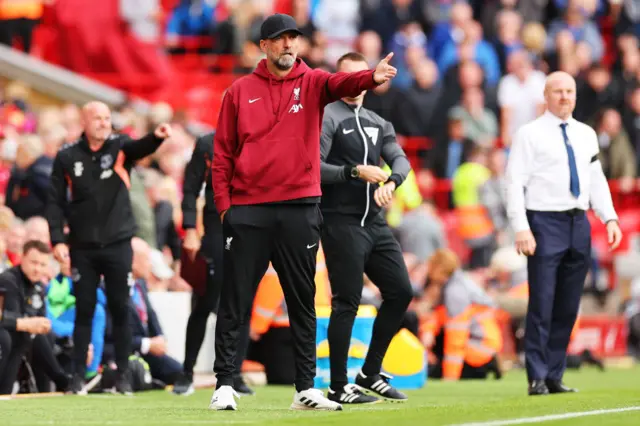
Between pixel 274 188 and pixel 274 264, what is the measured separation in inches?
20.9

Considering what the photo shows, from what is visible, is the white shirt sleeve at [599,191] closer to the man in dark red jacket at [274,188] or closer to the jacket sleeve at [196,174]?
the jacket sleeve at [196,174]

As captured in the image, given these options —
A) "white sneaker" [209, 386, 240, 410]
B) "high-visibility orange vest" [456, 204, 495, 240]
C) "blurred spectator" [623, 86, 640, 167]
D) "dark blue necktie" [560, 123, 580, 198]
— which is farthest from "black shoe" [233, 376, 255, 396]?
"blurred spectator" [623, 86, 640, 167]

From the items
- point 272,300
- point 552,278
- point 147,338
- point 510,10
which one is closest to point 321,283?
point 272,300

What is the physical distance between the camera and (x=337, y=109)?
12.1m

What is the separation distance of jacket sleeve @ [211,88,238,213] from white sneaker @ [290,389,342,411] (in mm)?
1300

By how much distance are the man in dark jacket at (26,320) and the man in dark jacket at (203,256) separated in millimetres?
1036

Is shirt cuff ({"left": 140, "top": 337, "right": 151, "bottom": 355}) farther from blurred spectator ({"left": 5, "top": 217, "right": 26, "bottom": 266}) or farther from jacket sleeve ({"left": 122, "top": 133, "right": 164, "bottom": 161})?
jacket sleeve ({"left": 122, "top": 133, "right": 164, "bottom": 161})

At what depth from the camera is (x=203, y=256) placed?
13656 mm

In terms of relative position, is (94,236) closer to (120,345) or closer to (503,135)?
(120,345)

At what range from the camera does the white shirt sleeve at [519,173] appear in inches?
508

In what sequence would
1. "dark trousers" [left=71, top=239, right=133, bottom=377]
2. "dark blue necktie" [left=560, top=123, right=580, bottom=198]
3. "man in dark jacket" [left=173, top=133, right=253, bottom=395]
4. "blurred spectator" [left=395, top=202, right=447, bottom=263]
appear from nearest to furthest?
"dark blue necktie" [left=560, top=123, right=580, bottom=198], "dark trousers" [left=71, top=239, right=133, bottom=377], "man in dark jacket" [left=173, top=133, right=253, bottom=395], "blurred spectator" [left=395, top=202, right=447, bottom=263]

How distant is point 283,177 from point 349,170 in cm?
82

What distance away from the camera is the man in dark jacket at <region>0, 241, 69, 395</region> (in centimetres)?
1312

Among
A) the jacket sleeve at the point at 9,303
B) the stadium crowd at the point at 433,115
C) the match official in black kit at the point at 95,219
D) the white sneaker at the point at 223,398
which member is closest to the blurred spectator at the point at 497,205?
the stadium crowd at the point at 433,115
